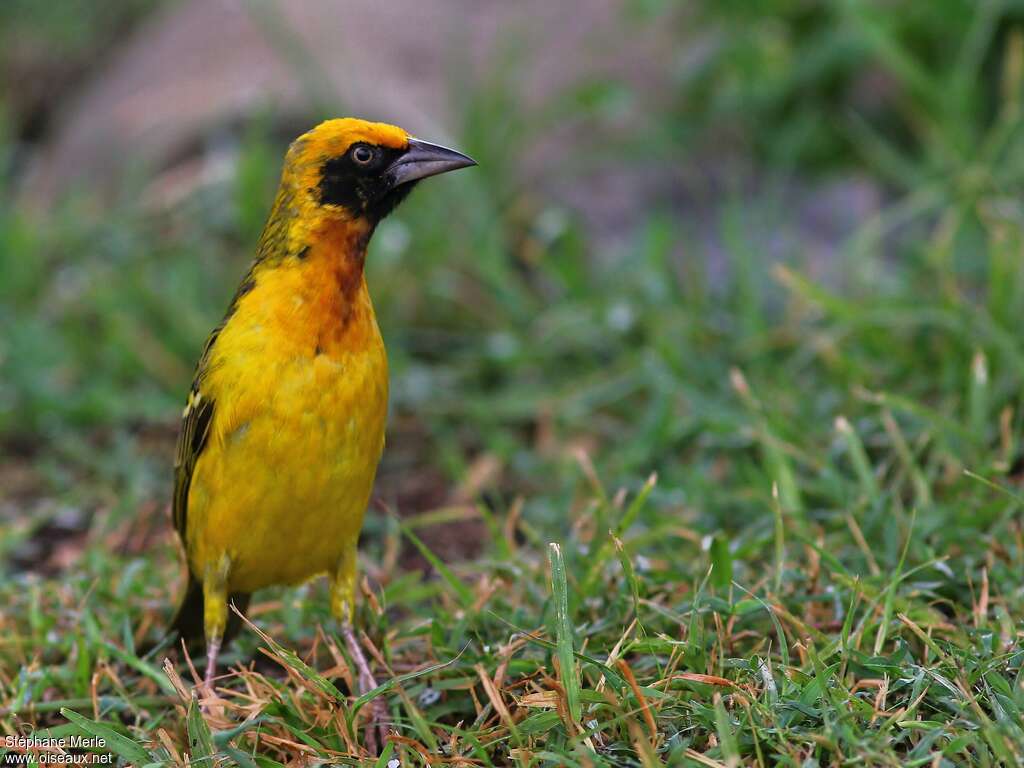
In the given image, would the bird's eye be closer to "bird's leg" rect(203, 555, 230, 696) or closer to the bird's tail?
"bird's leg" rect(203, 555, 230, 696)

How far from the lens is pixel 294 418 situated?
3.05 metres

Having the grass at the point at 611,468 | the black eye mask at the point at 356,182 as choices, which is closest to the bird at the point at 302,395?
the black eye mask at the point at 356,182

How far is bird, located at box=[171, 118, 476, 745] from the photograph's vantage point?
10.1 feet

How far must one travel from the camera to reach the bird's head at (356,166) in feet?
10.6

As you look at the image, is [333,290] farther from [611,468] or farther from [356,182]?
[611,468]

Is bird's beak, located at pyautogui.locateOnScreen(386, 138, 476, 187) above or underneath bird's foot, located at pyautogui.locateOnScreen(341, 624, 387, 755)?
above

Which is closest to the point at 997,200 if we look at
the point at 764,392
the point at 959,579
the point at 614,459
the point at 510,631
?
the point at 764,392

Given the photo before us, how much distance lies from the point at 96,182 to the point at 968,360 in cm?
482

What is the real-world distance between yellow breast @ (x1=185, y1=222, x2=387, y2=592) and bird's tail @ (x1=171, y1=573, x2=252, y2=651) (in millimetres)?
229

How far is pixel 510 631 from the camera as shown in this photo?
128 inches

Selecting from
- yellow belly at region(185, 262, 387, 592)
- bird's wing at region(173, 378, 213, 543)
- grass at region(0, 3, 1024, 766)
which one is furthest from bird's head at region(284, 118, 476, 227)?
grass at region(0, 3, 1024, 766)

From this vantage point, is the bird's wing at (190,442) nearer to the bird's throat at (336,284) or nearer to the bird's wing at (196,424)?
the bird's wing at (196,424)

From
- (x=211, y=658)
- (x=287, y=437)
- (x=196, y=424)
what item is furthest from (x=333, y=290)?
(x=211, y=658)

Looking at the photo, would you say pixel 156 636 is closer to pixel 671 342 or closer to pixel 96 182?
pixel 671 342
